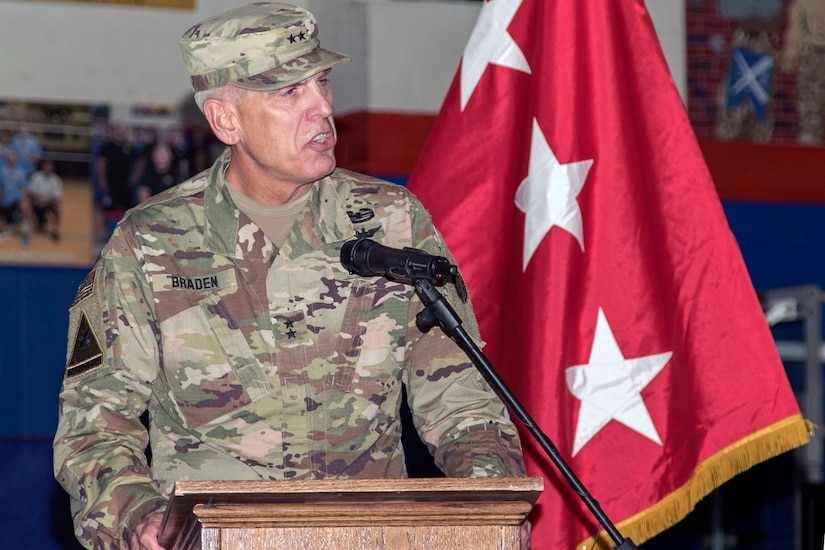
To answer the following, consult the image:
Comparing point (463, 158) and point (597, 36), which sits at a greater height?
point (597, 36)

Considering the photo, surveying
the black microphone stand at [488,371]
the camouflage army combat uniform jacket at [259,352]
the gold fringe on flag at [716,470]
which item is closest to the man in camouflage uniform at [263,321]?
the camouflage army combat uniform jacket at [259,352]

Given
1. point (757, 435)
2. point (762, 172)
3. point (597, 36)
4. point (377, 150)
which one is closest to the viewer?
point (757, 435)

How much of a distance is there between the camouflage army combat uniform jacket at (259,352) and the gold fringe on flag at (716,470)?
616 millimetres

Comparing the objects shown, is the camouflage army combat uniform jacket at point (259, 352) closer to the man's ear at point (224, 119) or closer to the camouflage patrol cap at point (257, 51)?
the man's ear at point (224, 119)

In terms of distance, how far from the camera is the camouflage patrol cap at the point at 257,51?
80.7 inches

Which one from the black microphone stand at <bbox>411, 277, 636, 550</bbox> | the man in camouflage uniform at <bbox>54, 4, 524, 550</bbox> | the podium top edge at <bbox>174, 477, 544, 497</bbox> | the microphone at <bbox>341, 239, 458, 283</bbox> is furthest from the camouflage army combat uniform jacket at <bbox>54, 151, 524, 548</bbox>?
the podium top edge at <bbox>174, 477, 544, 497</bbox>

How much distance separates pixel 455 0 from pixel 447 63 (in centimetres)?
33

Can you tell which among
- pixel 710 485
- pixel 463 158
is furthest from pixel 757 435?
pixel 463 158

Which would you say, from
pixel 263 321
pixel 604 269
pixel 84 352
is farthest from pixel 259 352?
pixel 604 269

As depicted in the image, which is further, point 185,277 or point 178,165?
point 178,165

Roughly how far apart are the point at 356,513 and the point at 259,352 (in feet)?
2.28

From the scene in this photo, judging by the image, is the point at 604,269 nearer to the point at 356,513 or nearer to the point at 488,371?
the point at 488,371

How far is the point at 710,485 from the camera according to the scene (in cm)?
248

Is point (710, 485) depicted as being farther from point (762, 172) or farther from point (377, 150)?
point (762, 172)
